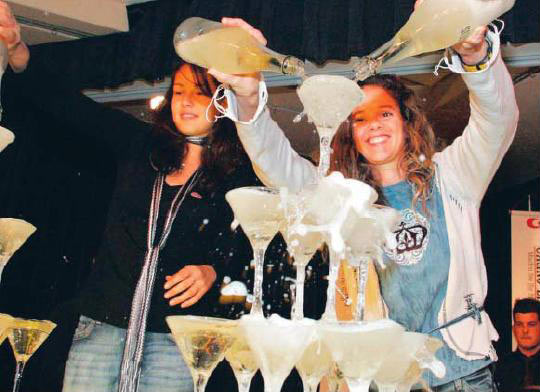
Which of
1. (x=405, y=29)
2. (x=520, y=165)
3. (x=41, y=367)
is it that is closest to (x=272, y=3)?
(x=405, y=29)

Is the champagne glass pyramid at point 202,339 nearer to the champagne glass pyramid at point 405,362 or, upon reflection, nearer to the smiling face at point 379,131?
the champagne glass pyramid at point 405,362

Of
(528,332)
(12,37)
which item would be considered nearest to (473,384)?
(12,37)

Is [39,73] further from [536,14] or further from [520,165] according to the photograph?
[520,165]

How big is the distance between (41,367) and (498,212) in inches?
128

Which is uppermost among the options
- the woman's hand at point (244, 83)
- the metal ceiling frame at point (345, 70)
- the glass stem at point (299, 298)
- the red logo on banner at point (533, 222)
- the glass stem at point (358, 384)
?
the metal ceiling frame at point (345, 70)

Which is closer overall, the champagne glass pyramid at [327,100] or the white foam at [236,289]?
the champagne glass pyramid at [327,100]

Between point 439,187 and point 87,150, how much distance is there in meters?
2.76

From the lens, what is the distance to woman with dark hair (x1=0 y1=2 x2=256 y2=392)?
1562 mm

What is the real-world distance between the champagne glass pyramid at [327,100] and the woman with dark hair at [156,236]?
0.66 m

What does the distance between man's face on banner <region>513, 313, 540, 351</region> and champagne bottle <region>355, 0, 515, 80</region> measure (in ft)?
10.8

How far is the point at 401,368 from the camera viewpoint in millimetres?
994

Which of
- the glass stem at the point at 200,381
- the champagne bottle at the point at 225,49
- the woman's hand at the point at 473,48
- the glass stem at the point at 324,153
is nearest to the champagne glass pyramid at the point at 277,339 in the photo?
the glass stem at the point at 200,381

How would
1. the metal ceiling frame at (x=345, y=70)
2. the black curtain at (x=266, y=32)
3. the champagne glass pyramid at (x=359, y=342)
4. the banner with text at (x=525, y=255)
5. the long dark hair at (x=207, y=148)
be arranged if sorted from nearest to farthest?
1. the champagne glass pyramid at (x=359, y=342)
2. the long dark hair at (x=207, y=148)
3. the black curtain at (x=266, y=32)
4. the metal ceiling frame at (x=345, y=70)
5. the banner with text at (x=525, y=255)

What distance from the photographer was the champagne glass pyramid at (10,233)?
119 centimetres
